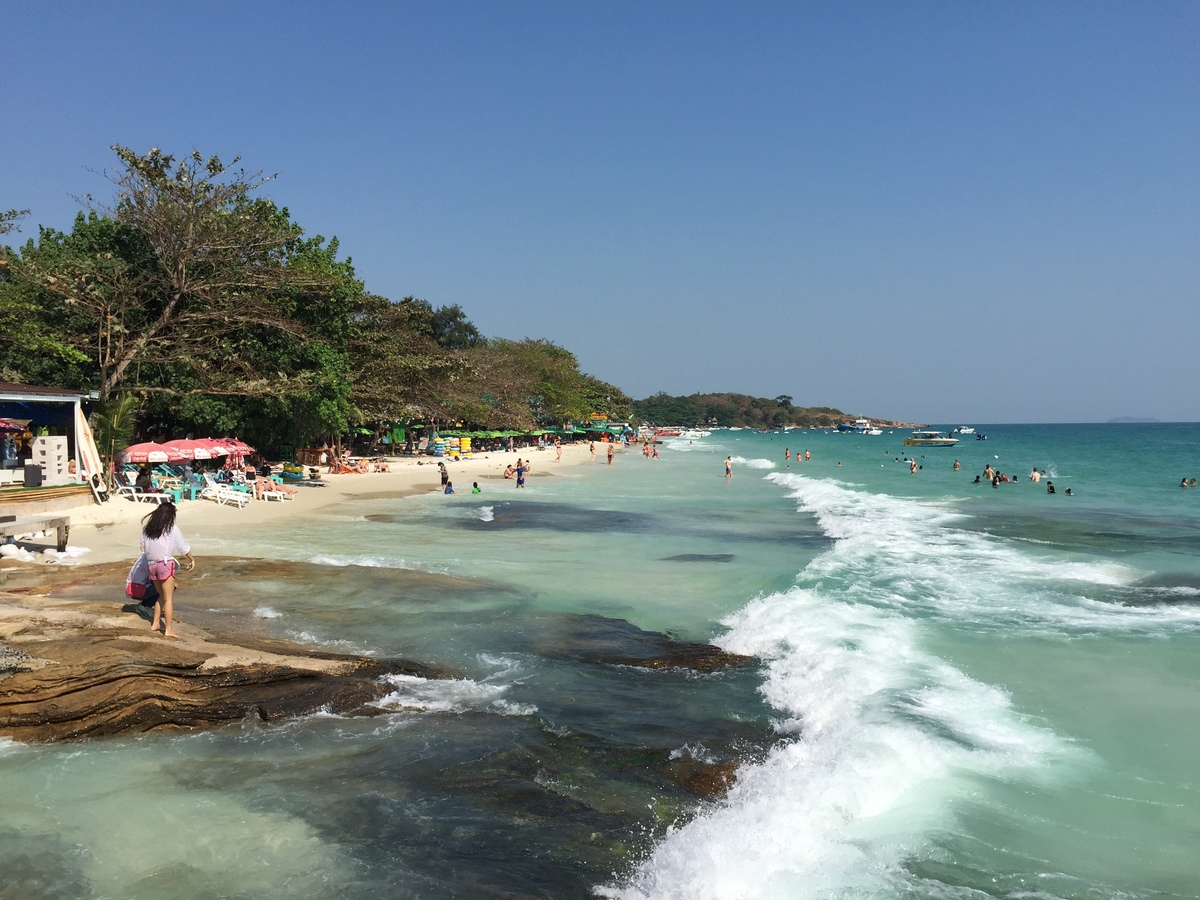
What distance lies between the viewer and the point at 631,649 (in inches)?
376

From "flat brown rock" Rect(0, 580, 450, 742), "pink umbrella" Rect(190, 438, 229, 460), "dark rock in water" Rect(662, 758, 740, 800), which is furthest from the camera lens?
"pink umbrella" Rect(190, 438, 229, 460)

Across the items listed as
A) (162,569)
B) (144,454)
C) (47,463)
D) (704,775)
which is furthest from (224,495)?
(704,775)

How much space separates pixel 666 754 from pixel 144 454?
21.8m

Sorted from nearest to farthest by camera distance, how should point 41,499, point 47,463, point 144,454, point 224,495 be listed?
point 41,499 → point 47,463 → point 224,495 → point 144,454

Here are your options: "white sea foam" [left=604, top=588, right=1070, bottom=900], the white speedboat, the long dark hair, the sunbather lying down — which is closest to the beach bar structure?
the sunbather lying down

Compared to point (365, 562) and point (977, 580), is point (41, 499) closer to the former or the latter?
point (365, 562)

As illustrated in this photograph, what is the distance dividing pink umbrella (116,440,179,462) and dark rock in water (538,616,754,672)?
17877mm

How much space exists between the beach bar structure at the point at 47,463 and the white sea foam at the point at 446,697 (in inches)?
497

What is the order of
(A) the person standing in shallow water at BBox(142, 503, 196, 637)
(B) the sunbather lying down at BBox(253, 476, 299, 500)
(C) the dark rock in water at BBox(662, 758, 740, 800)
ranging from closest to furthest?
(C) the dark rock in water at BBox(662, 758, 740, 800) → (A) the person standing in shallow water at BBox(142, 503, 196, 637) → (B) the sunbather lying down at BBox(253, 476, 299, 500)

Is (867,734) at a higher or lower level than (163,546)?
lower

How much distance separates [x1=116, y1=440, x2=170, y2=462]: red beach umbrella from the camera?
2303cm

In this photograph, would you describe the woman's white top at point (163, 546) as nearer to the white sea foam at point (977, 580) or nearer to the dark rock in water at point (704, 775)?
the dark rock in water at point (704, 775)

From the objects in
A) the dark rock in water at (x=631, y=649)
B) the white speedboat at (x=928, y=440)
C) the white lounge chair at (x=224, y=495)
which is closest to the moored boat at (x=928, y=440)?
the white speedboat at (x=928, y=440)

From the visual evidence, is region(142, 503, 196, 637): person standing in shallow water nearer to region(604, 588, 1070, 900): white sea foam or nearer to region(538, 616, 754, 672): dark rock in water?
region(538, 616, 754, 672): dark rock in water
